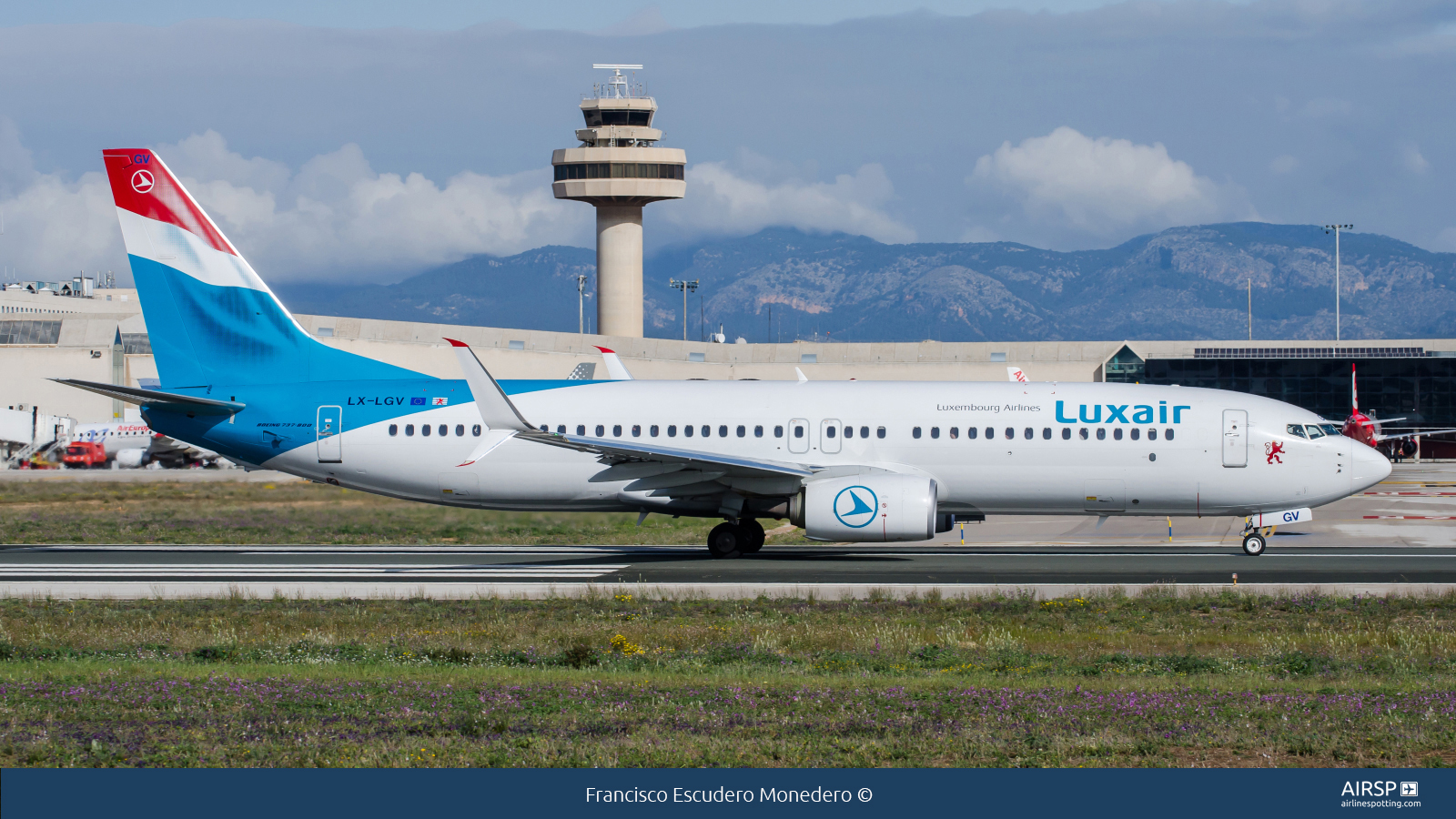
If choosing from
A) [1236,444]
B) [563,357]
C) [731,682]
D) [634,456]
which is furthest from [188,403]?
[563,357]

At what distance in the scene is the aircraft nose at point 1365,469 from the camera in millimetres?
28016

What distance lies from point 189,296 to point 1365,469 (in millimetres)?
25738

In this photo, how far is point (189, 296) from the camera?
30406 millimetres

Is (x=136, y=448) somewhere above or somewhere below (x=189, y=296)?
below

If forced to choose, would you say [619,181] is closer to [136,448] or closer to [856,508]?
[136,448]

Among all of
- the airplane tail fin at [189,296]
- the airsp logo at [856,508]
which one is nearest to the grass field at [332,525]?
the airplane tail fin at [189,296]

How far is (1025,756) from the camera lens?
10.2 m

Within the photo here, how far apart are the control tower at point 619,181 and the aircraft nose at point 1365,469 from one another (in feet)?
263

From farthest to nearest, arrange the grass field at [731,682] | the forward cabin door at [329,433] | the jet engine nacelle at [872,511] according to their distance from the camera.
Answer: the forward cabin door at [329,433], the jet engine nacelle at [872,511], the grass field at [731,682]

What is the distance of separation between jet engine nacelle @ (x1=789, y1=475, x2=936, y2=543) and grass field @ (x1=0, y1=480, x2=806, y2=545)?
666cm

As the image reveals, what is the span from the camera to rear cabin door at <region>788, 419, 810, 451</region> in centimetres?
2903

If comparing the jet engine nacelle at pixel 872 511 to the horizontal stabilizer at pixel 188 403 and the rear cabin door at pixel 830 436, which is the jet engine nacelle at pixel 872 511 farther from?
the horizontal stabilizer at pixel 188 403

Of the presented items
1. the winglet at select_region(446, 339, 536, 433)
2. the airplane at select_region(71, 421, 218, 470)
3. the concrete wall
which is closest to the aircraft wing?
the winglet at select_region(446, 339, 536, 433)

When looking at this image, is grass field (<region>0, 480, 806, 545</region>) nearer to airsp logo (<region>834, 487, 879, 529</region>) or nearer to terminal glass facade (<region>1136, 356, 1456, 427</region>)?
airsp logo (<region>834, 487, 879, 529</region>)
